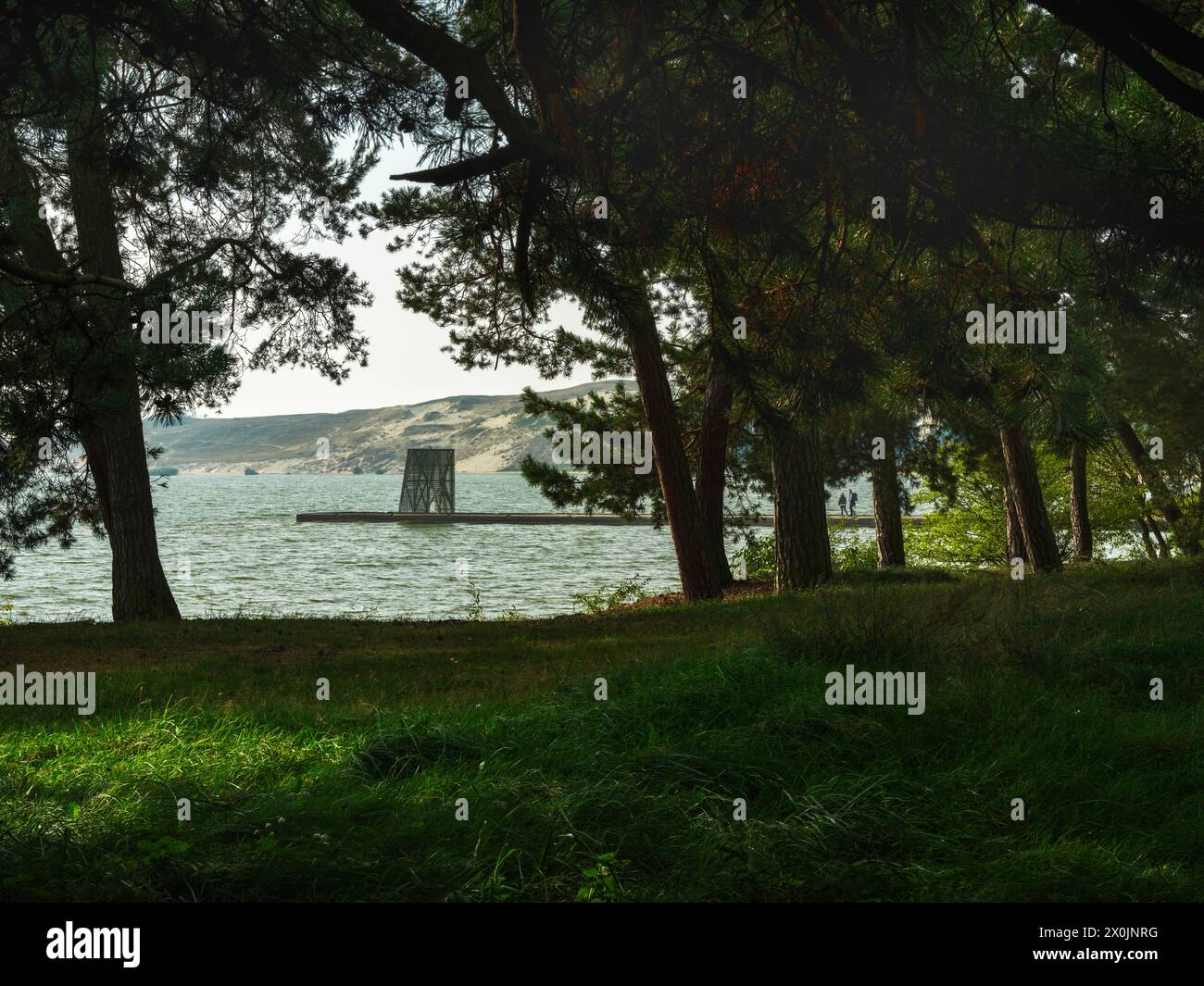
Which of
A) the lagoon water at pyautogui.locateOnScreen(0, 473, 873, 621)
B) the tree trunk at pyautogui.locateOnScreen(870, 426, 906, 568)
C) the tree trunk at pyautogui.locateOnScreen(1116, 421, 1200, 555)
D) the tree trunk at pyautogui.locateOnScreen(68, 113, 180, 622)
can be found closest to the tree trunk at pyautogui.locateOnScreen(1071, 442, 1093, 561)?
the tree trunk at pyautogui.locateOnScreen(1116, 421, 1200, 555)

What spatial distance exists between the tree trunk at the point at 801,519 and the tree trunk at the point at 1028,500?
4041 mm

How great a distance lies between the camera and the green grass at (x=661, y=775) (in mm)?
3758

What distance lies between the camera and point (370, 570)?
3491 cm

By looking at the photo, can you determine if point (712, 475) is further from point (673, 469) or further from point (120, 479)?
point (120, 479)

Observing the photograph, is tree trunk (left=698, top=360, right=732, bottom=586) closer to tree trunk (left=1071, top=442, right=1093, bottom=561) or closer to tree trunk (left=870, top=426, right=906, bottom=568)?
tree trunk (left=870, top=426, right=906, bottom=568)

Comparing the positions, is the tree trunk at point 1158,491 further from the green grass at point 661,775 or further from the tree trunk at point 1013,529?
the green grass at point 661,775

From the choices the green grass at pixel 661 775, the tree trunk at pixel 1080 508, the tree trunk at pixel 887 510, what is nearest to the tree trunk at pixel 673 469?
the tree trunk at pixel 887 510

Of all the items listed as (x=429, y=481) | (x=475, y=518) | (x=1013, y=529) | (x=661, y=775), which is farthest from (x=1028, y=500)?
(x=429, y=481)

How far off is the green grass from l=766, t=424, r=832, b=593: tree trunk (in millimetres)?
5556

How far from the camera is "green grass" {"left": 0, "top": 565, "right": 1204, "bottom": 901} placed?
3758 millimetres

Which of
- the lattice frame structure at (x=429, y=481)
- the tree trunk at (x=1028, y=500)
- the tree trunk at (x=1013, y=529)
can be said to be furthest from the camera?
the lattice frame structure at (x=429, y=481)

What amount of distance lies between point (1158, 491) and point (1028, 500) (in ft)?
23.4
